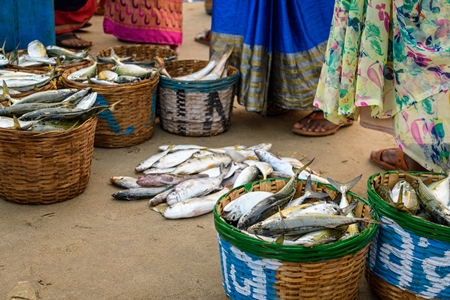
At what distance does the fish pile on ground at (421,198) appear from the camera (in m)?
2.39

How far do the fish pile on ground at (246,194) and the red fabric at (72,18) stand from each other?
3197 mm

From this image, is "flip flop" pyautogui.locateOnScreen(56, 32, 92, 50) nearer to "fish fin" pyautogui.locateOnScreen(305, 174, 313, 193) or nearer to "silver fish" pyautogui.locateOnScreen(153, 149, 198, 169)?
"silver fish" pyautogui.locateOnScreen(153, 149, 198, 169)

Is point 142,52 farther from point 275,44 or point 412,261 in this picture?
point 412,261

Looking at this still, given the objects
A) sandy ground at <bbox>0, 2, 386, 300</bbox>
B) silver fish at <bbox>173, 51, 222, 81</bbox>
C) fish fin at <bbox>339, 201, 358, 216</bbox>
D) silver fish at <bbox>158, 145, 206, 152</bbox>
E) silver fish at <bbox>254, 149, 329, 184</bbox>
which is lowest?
sandy ground at <bbox>0, 2, 386, 300</bbox>

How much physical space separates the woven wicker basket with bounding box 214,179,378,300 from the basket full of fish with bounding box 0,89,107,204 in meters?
1.32

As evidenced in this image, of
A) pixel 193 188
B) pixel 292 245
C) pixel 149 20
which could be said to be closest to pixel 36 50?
pixel 149 20

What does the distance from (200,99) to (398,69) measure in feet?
5.26

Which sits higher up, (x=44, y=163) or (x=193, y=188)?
(x=44, y=163)

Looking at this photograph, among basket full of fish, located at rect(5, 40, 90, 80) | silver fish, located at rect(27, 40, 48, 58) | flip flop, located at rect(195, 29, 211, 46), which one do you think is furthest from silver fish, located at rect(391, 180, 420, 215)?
flip flop, located at rect(195, 29, 211, 46)

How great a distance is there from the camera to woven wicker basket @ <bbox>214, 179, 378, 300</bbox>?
218cm

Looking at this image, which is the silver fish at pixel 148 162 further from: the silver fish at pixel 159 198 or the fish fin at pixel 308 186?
the fish fin at pixel 308 186

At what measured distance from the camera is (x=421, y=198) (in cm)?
250

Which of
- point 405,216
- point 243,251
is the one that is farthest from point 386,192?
point 243,251

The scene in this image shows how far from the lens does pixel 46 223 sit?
329 cm
